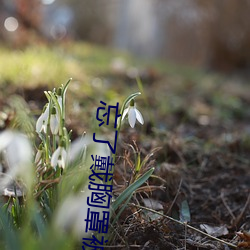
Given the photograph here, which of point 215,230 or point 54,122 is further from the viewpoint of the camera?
point 215,230

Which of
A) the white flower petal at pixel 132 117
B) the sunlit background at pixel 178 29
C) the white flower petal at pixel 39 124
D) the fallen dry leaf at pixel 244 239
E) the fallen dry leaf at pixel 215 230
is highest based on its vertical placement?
the sunlit background at pixel 178 29

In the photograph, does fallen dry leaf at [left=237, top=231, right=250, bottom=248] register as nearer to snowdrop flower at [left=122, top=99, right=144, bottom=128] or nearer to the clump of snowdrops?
the clump of snowdrops

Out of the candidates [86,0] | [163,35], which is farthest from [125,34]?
[86,0]

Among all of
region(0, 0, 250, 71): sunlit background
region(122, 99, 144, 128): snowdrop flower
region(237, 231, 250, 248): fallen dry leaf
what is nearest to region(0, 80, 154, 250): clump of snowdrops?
region(122, 99, 144, 128): snowdrop flower

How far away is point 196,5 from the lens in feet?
25.8

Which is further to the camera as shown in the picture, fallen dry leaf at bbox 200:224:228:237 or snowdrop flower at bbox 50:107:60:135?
fallen dry leaf at bbox 200:224:228:237

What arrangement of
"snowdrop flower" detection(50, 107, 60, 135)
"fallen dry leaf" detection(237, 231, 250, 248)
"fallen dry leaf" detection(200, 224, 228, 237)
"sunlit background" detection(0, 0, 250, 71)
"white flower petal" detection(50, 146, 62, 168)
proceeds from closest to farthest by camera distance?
1. "white flower petal" detection(50, 146, 62, 168)
2. "snowdrop flower" detection(50, 107, 60, 135)
3. "fallen dry leaf" detection(237, 231, 250, 248)
4. "fallen dry leaf" detection(200, 224, 228, 237)
5. "sunlit background" detection(0, 0, 250, 71)

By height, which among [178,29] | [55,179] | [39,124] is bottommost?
[55,179]

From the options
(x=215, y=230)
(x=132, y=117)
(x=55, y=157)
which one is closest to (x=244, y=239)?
(x=215, y=230)

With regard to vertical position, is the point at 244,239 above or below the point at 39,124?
below

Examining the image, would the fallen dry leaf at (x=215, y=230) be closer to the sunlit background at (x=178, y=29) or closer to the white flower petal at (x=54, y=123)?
the white flower petal at (x=54, y=123)

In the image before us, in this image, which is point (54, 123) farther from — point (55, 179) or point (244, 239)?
point (244, 239)

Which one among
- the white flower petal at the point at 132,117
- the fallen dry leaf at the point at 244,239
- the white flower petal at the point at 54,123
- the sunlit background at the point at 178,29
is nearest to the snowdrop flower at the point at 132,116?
the white flower petal at the point at 132,117

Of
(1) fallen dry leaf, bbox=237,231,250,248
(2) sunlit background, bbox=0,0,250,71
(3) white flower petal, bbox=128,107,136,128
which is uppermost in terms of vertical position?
(2) sunlit background, bbox=0,0,250,71
